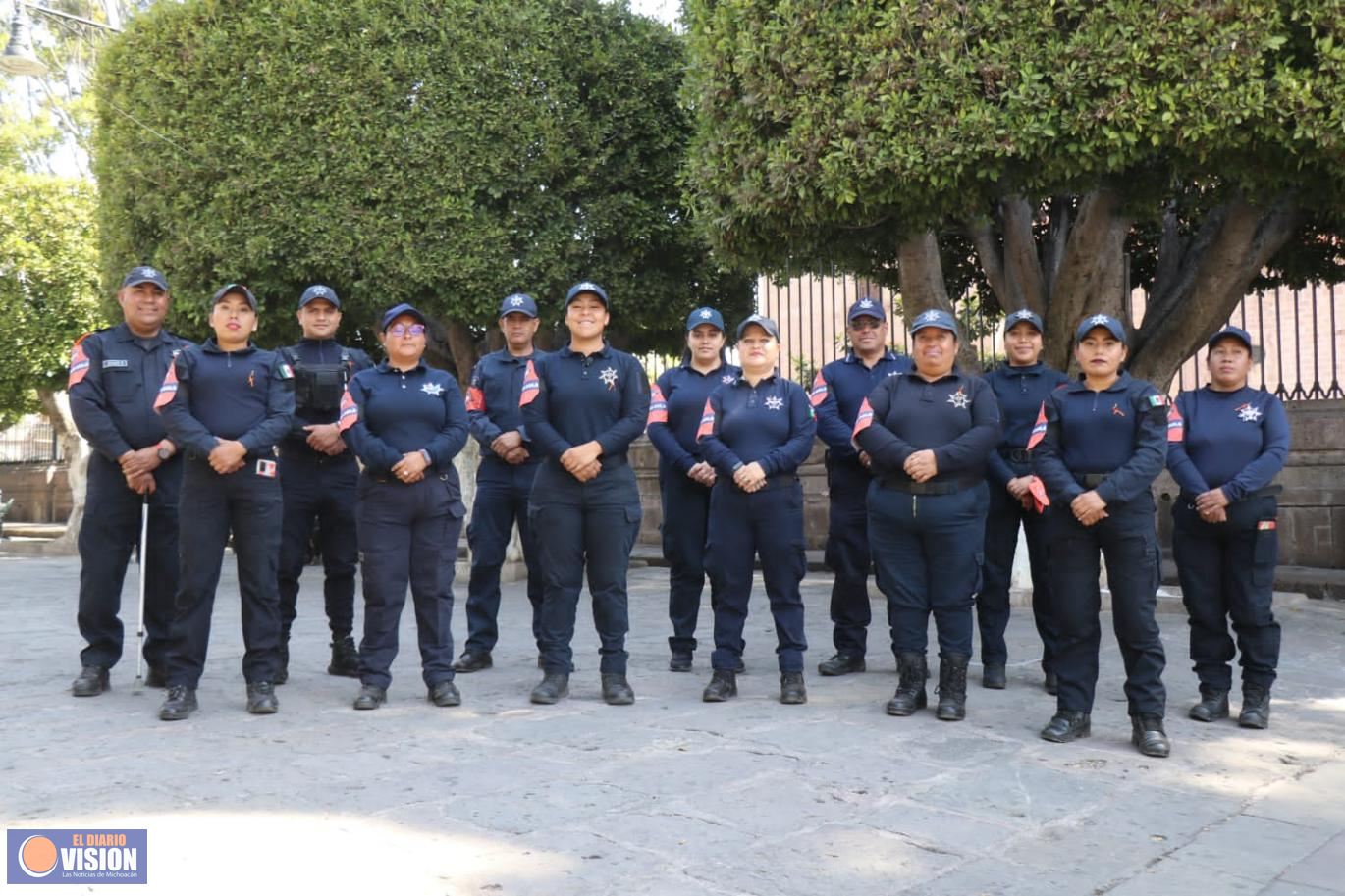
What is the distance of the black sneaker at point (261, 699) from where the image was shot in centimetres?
581

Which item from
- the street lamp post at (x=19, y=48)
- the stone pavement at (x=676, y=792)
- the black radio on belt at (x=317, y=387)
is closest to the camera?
the stone pavement at (x=676, y=792)

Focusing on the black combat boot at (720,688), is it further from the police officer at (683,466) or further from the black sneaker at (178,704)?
the black sneaker at (178,704)

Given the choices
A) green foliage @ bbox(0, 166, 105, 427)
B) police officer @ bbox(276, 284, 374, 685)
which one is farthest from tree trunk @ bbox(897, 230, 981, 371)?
green foliage @ bbox(0, 166, 105, 427)

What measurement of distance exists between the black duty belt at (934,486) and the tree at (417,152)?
6894 millimetres

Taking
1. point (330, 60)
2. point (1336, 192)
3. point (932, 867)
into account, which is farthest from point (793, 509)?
point (330, 60)

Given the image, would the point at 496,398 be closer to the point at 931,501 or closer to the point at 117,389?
the point at 117,389

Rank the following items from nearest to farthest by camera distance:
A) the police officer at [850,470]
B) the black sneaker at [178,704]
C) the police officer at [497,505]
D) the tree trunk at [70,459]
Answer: the black sneaker at [178,704]
the police officer at [850,470]
the police officer at [497,505]
the tree trunk at [70,459]

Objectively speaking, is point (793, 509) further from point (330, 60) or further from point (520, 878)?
point (330, 60)

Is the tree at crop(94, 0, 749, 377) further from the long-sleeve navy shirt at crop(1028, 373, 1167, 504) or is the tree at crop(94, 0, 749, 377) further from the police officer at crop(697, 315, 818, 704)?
the long-sleeve navy shirt at crop(1028, 373, 1167, 504)

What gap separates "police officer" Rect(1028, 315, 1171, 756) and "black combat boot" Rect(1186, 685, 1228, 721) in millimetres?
736

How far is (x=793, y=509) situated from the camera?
6281 millimetres

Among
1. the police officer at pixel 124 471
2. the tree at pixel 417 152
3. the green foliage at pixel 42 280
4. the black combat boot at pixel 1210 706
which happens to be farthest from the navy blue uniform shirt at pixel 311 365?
the green foliage at pixel 42 280

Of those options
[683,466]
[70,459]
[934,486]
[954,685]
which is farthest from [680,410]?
[70,459]

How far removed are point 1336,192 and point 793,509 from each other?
5.05 meters
